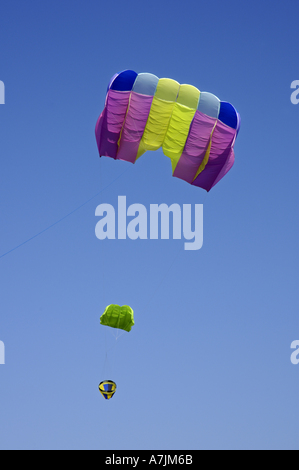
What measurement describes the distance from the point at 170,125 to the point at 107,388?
35.5 ft

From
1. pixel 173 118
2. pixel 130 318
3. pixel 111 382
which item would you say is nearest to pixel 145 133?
pixel 173 118

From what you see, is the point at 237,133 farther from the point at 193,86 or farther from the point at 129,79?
the point at 129,79

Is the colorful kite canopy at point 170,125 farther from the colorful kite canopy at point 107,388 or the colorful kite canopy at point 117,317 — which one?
the colorful kite canopy at point 107,388

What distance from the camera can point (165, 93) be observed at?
2520cm

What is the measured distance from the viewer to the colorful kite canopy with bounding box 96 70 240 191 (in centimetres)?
2513

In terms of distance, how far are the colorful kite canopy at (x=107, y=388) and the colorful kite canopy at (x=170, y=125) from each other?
9166mm

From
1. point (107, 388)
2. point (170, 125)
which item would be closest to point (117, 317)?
point (107, 388)

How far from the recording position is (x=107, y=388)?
24562mm

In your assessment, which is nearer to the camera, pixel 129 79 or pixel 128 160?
pixel 129 79

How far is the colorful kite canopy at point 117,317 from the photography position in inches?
1005

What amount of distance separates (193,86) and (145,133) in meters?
2.72

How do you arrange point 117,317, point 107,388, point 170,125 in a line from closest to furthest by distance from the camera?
1. point 107,388
2. point 117,317
3. point 170,125

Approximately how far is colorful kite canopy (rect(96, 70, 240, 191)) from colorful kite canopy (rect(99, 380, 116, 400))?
9166mm

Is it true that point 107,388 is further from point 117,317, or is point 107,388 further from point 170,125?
point 170,125
